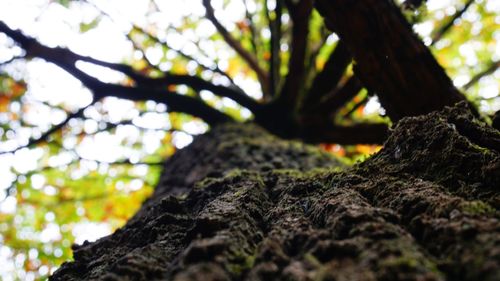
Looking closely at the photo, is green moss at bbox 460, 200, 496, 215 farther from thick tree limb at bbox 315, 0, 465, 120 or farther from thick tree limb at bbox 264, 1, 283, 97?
thick tree limb at bbox 264, 1, 283, 97

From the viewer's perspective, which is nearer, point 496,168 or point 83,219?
point 496,168

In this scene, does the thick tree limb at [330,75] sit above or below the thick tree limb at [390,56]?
above

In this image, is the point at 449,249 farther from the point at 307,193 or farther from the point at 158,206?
the point at 158,206

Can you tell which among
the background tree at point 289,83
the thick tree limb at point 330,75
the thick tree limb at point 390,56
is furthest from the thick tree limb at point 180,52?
the thick tree limb at point 390,56

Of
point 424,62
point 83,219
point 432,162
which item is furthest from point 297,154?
point 83,219

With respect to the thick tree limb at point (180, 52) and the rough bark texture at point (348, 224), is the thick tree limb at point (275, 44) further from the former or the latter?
the rough bark texture at point (348, 224)

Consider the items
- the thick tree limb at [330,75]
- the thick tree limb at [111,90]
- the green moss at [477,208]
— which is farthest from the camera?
the thick tree limb at [330,75]

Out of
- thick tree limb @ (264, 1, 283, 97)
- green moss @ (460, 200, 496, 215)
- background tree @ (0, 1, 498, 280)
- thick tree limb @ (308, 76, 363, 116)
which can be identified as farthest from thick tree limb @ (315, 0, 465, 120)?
thick tree limb @ (264, 1, 283, 97)

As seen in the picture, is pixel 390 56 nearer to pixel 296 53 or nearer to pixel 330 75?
pixel 296 53
